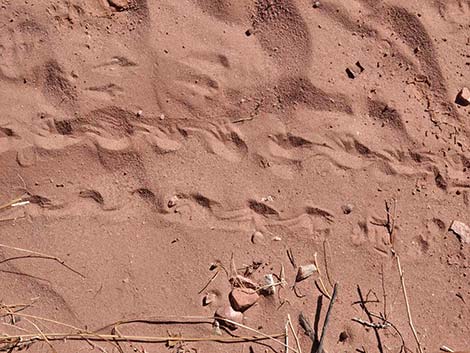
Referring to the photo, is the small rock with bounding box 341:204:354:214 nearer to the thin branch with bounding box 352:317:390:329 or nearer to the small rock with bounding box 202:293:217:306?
the thin branch with bounding box 352:317:390:329

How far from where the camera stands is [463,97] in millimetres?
2811

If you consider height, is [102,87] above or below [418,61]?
below

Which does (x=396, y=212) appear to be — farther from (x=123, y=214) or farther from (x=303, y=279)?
(x=123, y=214)

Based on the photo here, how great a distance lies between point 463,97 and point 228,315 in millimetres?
1394

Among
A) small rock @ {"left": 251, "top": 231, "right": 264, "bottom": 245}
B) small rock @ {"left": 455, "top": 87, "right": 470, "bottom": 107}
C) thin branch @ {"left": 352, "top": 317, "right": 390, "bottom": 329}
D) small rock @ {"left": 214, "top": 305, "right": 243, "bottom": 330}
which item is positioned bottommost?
small rock @ {"left": 214, "top": 305, "right": 243, "bottom": 330}

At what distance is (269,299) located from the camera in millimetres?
2686

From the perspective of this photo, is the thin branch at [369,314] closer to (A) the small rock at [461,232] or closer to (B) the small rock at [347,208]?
(B) the small rock at [347,208]

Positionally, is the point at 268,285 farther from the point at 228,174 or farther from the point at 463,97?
the point at 463,97

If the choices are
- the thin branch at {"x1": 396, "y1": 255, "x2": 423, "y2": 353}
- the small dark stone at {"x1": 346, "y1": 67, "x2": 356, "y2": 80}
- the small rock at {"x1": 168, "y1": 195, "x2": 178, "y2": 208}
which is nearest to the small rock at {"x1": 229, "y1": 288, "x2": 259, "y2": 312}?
the small rock at {"x1": 168, "y1": 195, "x2": 178, "y2": 208}

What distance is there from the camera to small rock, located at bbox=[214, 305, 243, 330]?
2.65 meters

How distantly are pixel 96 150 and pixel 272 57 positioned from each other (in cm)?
86

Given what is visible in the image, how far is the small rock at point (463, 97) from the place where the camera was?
281cm

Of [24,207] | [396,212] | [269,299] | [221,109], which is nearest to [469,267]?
[396,212]

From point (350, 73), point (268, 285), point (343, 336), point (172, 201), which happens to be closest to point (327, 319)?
point (343, 336)
